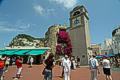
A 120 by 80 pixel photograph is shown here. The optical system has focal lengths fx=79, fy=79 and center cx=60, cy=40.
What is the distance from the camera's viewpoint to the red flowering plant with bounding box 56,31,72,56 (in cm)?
1969

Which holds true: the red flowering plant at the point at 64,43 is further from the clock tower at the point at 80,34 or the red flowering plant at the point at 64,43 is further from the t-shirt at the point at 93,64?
the t-shirt at the point at 93,64

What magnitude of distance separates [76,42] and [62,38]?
Result: 12.2 ft

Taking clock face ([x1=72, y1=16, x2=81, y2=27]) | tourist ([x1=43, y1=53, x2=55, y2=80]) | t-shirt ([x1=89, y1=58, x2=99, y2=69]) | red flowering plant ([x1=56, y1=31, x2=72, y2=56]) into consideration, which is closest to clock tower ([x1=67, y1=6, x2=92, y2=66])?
clock face ([x1=72, y1=16, x2=81, y2=27])

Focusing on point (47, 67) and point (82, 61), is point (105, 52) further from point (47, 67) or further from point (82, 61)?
point (47, 67)

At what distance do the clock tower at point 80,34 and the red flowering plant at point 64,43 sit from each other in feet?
3.28

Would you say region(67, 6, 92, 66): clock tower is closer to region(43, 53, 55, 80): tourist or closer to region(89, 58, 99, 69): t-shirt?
region(89, 58, 99, 69): t-shirt

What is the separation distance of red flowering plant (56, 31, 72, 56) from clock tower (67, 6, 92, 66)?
999 millimetres

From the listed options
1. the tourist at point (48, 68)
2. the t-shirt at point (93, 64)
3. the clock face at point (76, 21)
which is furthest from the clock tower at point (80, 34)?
the tourist at point (48, 68)

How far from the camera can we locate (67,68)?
4.53 metres

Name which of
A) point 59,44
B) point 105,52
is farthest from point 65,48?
point 105,52

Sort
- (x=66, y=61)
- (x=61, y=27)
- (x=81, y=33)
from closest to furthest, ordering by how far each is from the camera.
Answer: (x=66, y=61), (x=81, y=33), (x=61, y=27)

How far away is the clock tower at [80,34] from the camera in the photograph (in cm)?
1770

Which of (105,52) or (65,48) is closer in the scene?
(65,48)

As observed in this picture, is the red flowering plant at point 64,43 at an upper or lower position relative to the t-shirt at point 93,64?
upper
